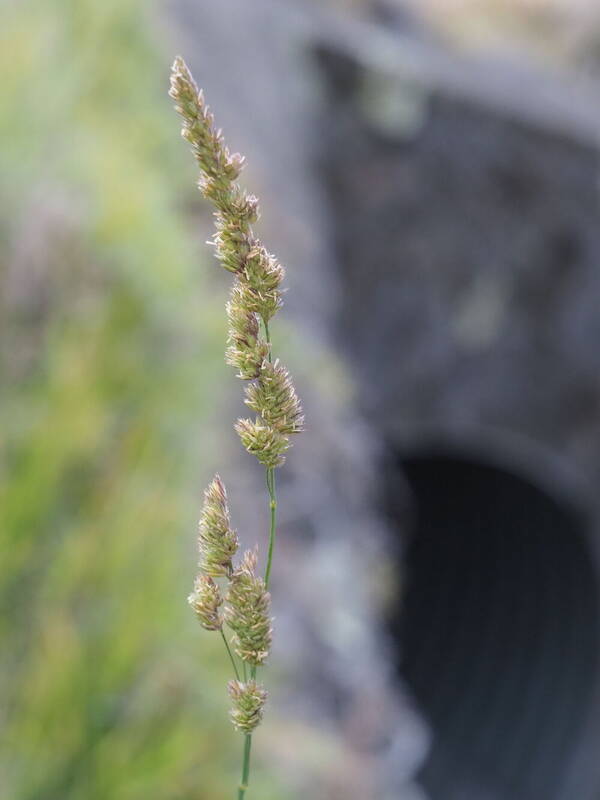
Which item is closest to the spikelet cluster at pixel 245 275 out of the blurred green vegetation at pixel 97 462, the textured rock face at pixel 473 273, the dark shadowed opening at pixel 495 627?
the blurred green vegetation at pixel 97 462

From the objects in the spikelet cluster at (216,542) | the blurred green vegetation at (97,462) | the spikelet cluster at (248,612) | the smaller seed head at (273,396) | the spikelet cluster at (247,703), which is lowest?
the spikelet cluster at (247,703)

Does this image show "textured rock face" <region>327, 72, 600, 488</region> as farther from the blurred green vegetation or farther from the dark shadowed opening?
the blurred green vegetation

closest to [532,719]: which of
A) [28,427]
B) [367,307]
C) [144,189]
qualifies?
[367,307]

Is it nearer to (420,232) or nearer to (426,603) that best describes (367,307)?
(420,232)

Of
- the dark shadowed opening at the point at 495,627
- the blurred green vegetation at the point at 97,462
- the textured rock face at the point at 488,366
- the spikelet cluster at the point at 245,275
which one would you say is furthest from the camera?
the dark shadowed opening at the point at 495,627

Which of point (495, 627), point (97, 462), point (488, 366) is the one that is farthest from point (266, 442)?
point (495, 627)

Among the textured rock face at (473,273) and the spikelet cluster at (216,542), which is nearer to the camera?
the spikelet cluster at (216,542)

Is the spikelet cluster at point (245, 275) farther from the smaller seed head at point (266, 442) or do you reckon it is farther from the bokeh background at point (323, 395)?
the bokeh background at point (323, 395)

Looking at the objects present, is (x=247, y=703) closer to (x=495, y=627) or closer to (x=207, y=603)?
(x=207, y=603)
